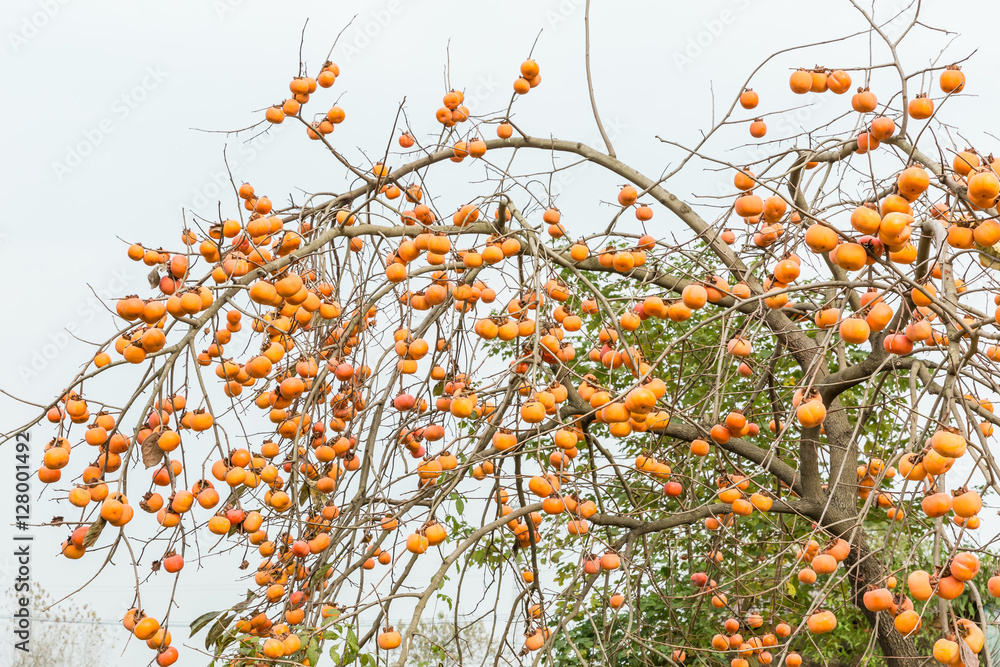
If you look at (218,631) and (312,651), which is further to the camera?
(218,631)

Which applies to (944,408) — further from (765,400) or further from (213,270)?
(765,400)

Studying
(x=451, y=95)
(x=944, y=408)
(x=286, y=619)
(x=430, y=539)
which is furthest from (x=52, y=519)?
(x=944, y=408)

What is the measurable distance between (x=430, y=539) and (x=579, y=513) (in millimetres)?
487

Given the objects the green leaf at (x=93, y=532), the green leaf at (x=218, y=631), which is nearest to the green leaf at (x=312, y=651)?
the green leaf at (x=218, y=631)

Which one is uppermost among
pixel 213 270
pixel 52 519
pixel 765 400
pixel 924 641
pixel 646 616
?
pixel 765 400

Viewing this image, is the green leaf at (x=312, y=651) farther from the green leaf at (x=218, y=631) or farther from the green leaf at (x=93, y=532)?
the green leaf at (x=93, y=532)

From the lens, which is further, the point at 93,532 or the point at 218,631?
the point at 218,631

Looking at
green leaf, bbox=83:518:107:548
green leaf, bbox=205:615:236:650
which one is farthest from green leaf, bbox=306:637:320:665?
green leaf, bbox=83:518:107:548

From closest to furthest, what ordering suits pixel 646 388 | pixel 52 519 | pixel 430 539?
pixel 646 388, pixel 52 519, pixel 430 539

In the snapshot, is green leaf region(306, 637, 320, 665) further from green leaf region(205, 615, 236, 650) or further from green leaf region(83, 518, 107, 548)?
green leaf region(83, 518, 107, 548)

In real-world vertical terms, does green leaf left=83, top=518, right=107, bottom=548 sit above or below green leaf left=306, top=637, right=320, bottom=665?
above

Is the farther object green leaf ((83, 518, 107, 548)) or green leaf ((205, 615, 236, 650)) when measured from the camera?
green leaf ((205, 615, 236, 650))

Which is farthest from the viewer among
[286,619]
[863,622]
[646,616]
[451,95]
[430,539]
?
[863,622]

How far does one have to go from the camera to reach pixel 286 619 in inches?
89.0
